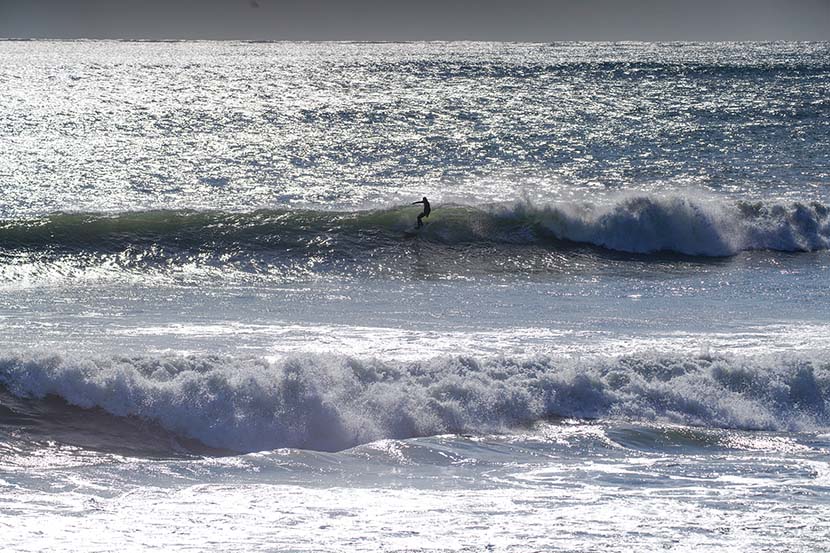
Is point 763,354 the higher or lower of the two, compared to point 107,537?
higher

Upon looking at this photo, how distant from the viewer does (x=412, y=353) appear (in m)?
13.9

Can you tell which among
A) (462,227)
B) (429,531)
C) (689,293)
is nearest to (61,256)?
(462,227)

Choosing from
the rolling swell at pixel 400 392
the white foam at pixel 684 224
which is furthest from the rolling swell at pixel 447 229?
the rolling swell at pixel 400 392

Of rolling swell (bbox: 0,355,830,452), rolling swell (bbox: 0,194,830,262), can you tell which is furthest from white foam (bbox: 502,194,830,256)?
rolling swell (bbox: 0,355,830,452)

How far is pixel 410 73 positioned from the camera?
89.1 meters

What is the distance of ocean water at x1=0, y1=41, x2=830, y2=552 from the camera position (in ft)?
31.6

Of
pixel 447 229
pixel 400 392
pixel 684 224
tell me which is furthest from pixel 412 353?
pixel 684 224

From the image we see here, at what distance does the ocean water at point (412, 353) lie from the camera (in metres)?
9.62

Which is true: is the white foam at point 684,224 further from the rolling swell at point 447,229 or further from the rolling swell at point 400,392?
the rolling swell at point 400,392

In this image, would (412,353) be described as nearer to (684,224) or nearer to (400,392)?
(400,392)

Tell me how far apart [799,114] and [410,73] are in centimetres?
4510

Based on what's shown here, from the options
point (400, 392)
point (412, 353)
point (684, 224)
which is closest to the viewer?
point (400, 392)

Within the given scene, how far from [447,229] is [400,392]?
11.5 m

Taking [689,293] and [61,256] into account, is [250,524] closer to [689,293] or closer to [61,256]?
[689,293]
